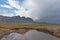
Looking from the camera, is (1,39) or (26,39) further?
(1,39)

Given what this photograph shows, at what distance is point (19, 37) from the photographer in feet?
68.6

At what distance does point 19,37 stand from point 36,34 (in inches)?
99.3

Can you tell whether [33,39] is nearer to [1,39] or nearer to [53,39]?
[53,39]

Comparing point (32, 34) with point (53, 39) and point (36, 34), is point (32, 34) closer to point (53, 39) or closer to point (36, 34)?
point (36, 34)

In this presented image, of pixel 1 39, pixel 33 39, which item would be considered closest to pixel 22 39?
pixel 33 39

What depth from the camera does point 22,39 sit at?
19922mm

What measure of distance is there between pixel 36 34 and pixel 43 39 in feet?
4.78

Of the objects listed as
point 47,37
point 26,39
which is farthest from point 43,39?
point 26,39

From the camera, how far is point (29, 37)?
68.3 feet

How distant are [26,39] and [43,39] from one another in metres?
2.48

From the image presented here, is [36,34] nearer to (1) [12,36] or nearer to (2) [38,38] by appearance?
(2) [38,38]

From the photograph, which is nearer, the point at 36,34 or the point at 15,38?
the point at 15,38

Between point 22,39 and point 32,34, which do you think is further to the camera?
point 32,34

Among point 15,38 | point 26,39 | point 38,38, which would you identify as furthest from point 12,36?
point 38,38
